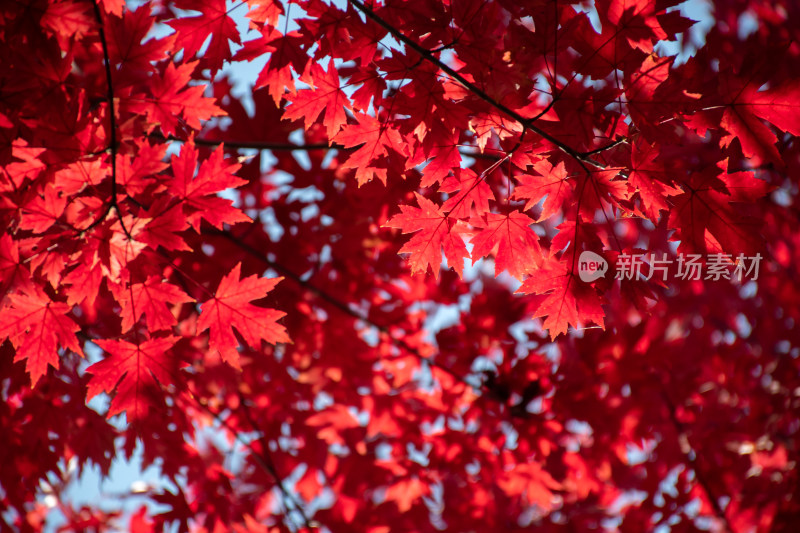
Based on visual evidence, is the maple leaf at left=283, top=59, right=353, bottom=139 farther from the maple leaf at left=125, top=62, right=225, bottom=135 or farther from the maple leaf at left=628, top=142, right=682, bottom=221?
the maple leaf at left=628, top=142, right=682, bottom=221

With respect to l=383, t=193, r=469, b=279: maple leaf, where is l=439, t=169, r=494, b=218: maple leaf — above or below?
above

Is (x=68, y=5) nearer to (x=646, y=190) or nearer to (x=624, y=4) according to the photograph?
(x=624, y=4)

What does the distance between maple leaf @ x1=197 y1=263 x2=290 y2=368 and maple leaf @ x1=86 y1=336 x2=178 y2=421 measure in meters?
0.15

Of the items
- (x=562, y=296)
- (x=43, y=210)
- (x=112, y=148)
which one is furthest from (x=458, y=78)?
(x=43, y=210)

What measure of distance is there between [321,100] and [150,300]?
95 cm

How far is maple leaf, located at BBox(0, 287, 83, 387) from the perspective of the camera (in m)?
1.80

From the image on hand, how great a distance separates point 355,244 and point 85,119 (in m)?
1.85

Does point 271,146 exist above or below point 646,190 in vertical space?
above

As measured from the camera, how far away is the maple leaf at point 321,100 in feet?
6.37

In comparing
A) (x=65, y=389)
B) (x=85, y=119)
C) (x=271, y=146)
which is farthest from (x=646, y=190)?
(x=65, y=389)

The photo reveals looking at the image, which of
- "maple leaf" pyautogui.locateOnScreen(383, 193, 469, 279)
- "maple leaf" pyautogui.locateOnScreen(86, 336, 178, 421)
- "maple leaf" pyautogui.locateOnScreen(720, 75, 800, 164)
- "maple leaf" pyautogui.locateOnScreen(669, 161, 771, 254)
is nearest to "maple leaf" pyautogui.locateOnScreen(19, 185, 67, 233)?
"maple leaf" pyautogui.locateOnScreen(86, 336, 178, 421)

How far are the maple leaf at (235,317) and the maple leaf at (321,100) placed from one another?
627 millimetres

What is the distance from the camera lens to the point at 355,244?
3.38 meters

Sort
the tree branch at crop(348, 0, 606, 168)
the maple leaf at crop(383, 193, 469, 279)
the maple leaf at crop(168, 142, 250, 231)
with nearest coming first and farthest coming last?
1. the tree branch at crop(348, 0, 606, 168)
2. the maple leaf at crop(168, 142, 250, 231)
3. the maple leaf at crop(383, 193, 469, 279)
